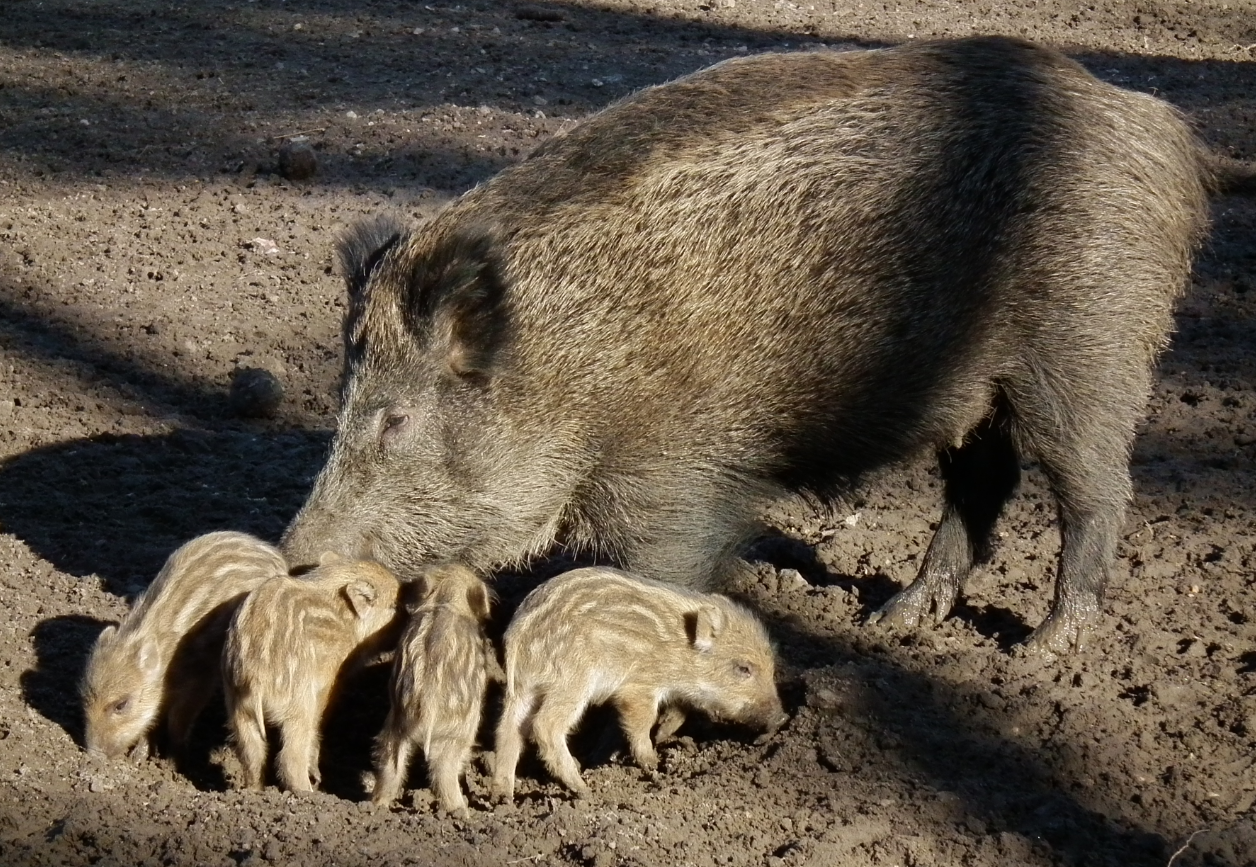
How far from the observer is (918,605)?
5117mm

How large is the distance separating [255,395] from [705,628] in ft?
8.80

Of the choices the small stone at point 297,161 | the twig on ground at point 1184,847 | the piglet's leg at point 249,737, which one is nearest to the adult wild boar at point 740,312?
the piglet's leg at point 249,737

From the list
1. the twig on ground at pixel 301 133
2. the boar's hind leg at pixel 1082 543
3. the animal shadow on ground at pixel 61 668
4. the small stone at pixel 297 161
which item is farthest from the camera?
the twig on ground at pixel 301 133

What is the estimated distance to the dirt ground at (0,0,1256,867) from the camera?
12.4 feet

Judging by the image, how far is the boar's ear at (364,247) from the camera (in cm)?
477

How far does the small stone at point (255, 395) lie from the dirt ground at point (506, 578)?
7 cm

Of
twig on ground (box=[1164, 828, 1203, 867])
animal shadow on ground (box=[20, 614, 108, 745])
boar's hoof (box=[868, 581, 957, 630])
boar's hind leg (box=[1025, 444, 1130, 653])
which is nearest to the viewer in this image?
twig on ground (box=[1164, 828, 1203, 867])

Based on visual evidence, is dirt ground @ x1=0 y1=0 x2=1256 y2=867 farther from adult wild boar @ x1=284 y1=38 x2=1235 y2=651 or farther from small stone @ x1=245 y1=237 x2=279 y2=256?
adult wild boar @ x1=284 y1=38 x2=1235 y2=651

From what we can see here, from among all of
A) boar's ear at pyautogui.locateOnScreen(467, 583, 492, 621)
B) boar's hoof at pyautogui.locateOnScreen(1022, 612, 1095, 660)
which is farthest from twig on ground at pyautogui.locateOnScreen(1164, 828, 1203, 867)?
boar's ear at pyautogui.locateOnScreen(467, 583, 492, 621)

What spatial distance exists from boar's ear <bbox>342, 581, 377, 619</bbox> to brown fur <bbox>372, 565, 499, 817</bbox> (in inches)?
7.8

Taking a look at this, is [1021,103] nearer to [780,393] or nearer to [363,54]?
[780,393]

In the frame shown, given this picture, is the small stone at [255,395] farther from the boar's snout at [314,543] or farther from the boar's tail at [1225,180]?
the boar's tail at [1225,180]

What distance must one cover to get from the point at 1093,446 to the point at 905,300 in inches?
30.3

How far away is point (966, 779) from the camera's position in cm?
400
